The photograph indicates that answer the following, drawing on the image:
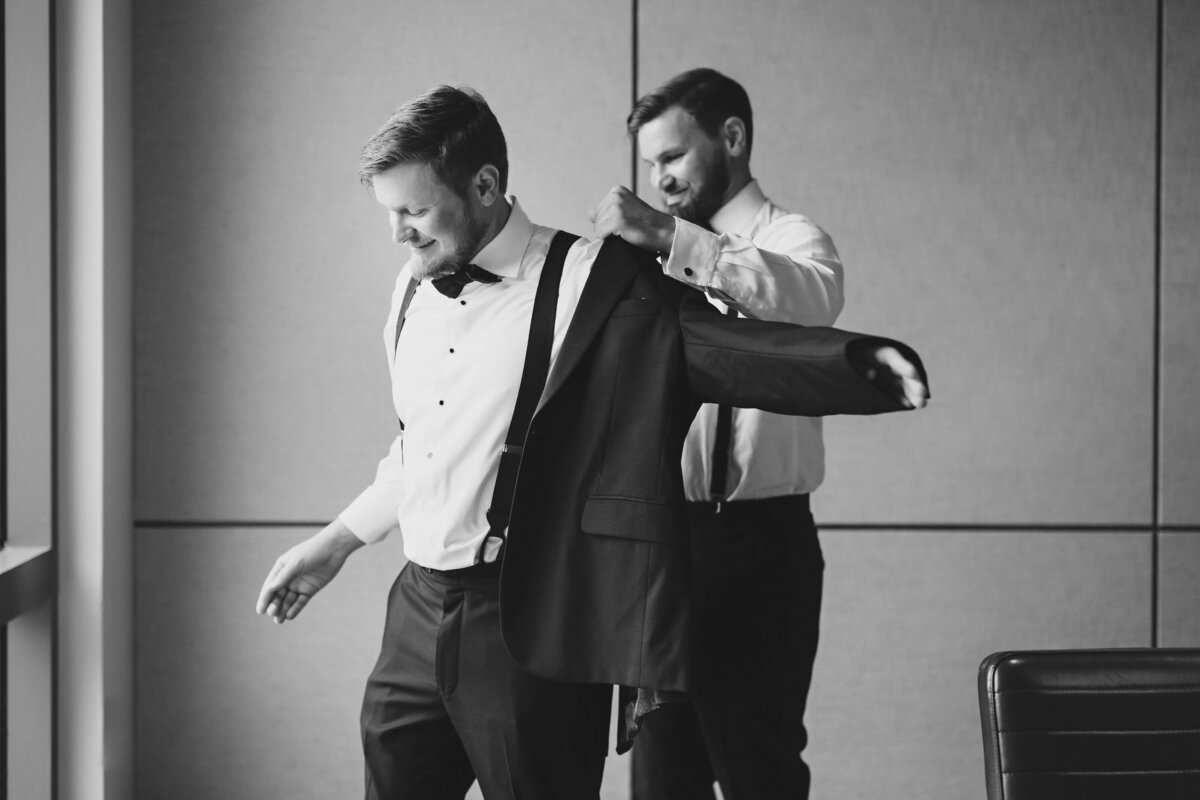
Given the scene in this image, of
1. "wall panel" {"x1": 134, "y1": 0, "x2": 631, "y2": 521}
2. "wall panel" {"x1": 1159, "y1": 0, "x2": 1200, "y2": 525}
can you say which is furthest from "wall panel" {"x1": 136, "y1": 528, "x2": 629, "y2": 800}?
"wall panel" {"x1": 1159, "y1": 0, "x2": 1200, "y2": 525}

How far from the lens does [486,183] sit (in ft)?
4.45

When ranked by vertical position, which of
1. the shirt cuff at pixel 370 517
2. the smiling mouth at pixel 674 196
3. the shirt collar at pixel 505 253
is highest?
the smiling mouth at pixel 674 196

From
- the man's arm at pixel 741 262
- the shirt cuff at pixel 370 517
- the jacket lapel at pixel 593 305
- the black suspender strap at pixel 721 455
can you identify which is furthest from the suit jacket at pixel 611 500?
the black suspender strap at pixel 721 455

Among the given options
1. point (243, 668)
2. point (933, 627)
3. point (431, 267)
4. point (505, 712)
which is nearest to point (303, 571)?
point (505, 712)

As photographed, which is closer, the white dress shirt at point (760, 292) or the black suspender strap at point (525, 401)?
the black suspender strap at point (525, 401)

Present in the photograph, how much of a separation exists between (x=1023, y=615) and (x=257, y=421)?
2.11 meters

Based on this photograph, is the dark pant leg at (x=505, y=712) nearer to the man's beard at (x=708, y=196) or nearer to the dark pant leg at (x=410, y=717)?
the dark pant leg at (x=410, y=717)

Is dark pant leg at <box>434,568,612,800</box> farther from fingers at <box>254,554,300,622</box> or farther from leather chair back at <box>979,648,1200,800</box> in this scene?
leather chair back at <box>979,648,1200,800</box>

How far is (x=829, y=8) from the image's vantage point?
2.59 meters

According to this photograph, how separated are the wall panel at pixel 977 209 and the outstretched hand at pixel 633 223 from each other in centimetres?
129

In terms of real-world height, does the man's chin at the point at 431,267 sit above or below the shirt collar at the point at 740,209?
below

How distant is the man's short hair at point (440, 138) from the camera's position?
128cm

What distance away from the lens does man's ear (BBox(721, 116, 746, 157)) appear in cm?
195

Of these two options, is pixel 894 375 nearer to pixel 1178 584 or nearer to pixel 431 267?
pixel 431 267
